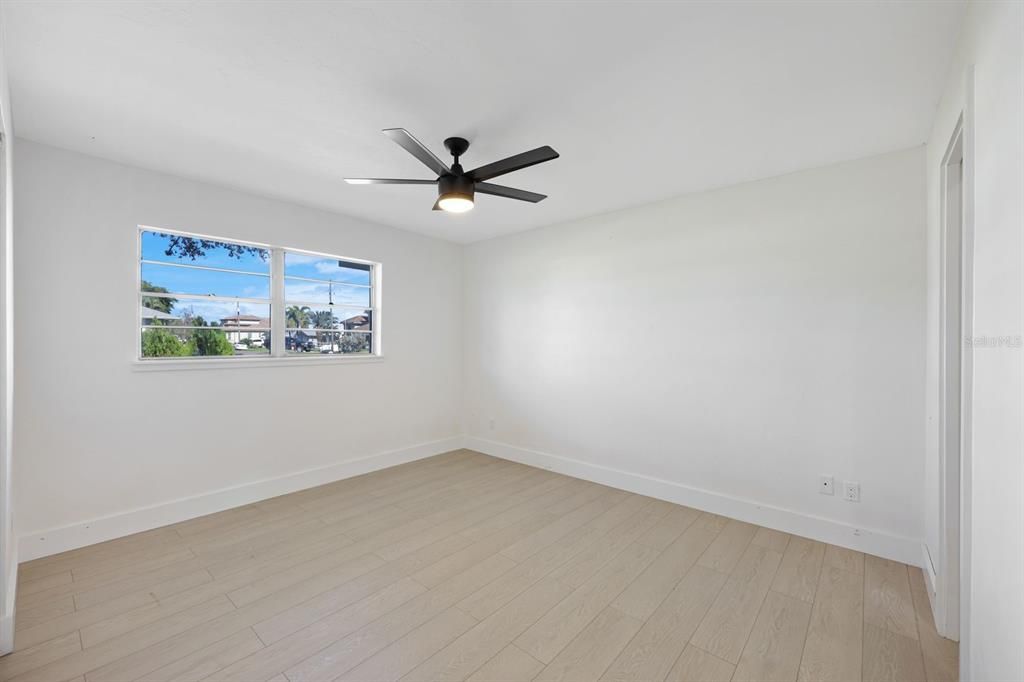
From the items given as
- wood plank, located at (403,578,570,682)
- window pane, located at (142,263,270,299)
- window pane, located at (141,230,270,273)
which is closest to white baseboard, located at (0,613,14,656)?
Answer: wood plank, located at (403,578,570,682)

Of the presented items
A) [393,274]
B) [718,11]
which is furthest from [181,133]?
[718,11]

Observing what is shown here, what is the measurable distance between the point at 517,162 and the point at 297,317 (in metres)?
2.77

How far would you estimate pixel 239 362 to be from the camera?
3514mm

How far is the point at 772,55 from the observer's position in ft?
5.92

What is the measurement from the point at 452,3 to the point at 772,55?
52.4 inches

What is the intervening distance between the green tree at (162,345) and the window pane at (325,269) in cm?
101

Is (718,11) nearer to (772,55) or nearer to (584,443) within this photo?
(772,55)

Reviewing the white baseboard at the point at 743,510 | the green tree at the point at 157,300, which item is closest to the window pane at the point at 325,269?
the green tree at the point at 157,300

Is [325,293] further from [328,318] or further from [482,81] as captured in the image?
[482,81]

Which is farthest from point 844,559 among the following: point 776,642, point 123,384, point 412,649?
point 123,384

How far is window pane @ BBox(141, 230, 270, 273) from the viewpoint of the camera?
10.5 feet

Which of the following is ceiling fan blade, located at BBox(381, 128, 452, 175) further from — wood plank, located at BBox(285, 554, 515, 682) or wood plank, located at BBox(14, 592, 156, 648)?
wood plank, located at BBox(14, 592, 156, 648)

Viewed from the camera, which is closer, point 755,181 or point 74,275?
point 74,275

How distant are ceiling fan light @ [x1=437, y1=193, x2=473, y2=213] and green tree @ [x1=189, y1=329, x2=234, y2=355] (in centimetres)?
227
